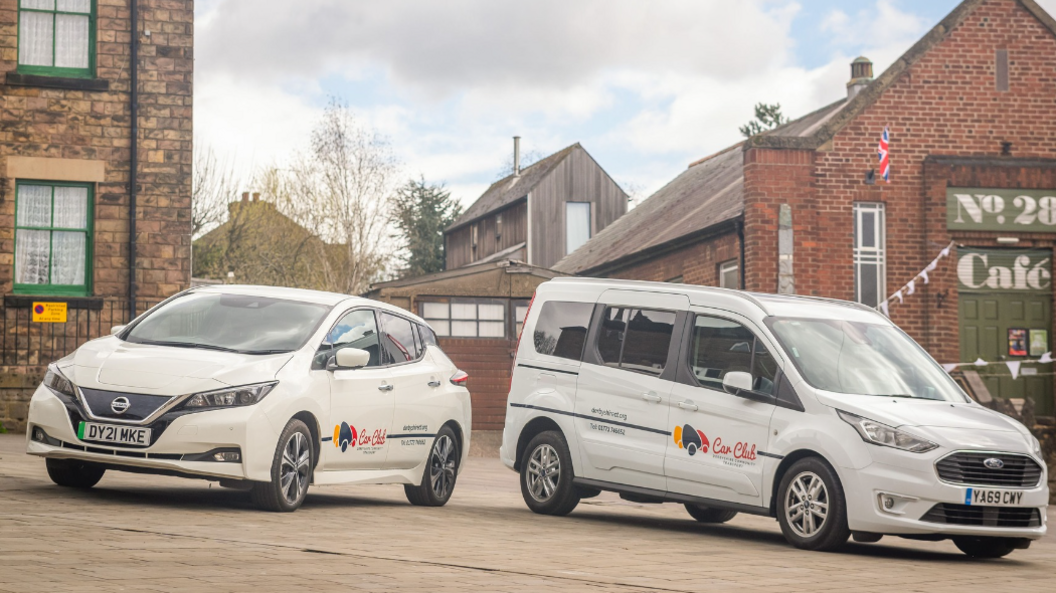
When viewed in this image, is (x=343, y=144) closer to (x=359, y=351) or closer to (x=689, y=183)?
(x=689, y=183)

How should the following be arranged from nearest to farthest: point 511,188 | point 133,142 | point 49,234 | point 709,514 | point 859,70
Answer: point 709,514 → point 49,234 → point 133,142 → point 859,70 → point 511,188

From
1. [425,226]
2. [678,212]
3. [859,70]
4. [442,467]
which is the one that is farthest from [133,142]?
[425,226]

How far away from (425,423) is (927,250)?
13.9m

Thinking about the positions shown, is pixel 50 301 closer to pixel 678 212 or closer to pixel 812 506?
pixel 812 506

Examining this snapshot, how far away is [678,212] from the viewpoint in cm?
3262

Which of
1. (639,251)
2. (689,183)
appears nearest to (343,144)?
(689,183)

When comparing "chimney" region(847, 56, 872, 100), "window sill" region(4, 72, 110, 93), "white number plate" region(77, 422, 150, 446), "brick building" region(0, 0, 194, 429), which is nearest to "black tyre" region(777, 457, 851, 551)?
"white number plate" region(77, 422, 150, 446)

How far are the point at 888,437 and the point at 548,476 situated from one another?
3543 mm

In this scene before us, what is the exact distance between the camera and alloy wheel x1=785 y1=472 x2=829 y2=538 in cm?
984

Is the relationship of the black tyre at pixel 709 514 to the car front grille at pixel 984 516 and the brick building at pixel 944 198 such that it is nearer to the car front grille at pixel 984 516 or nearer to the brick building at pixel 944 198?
the car front grille at pixel 984 516

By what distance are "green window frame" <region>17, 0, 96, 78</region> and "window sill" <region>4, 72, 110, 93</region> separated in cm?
15

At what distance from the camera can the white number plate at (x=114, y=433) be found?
9.48m

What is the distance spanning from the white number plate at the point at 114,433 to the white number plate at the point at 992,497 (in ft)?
19.1

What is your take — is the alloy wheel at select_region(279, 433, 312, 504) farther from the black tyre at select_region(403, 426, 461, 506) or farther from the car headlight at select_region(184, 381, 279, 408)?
the black tyre at select_region(403, 426, 461, 506)
